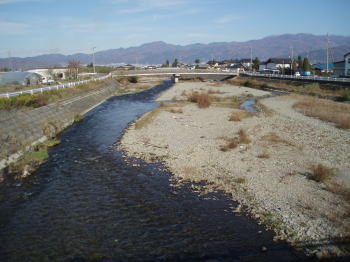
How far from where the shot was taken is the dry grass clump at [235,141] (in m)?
20.9

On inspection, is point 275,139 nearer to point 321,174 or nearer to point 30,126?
point 321,174

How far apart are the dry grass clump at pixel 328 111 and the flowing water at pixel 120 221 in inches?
788

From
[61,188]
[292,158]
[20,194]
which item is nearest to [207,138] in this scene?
[292,158]

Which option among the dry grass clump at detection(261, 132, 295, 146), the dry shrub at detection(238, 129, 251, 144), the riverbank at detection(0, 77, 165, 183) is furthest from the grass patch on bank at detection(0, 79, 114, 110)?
the dry grass clump at detection(261, 132, 295, 146)

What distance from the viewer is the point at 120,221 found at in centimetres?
1209

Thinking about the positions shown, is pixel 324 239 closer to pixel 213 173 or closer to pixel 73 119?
pixel 213 173

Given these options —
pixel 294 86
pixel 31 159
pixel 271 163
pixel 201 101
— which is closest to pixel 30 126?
pixel 31 159

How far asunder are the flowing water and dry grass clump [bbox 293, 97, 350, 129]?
2003 cm

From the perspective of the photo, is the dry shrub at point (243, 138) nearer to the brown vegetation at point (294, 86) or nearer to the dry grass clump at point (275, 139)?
the dry grass clump at point (275, 139)

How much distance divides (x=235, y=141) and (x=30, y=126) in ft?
48.9

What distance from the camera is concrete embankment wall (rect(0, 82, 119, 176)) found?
19.4 m

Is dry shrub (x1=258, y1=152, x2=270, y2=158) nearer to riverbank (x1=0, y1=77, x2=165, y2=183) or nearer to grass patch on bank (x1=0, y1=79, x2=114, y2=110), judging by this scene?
riverbank (x1=0, y1=77, x2=165, y2=183)

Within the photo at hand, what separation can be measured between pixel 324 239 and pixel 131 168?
34.8 feet

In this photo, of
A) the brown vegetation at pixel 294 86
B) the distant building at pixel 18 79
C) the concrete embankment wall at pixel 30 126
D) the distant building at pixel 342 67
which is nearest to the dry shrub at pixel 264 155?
the concrete embankment wall at pixel 30 126
